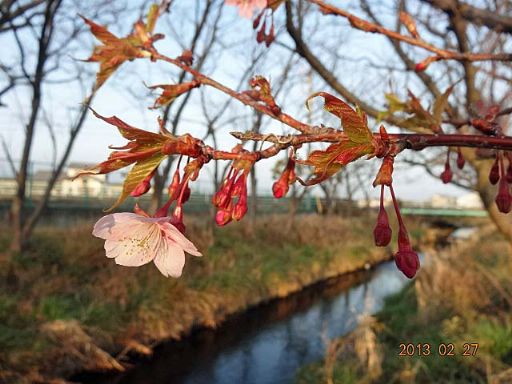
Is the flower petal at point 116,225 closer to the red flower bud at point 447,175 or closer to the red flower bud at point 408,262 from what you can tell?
the red flower bud at point 408,262

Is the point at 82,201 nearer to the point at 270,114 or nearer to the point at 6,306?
the point at 6,306

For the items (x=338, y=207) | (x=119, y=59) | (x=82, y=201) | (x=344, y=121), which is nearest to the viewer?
(x=344, y=121)

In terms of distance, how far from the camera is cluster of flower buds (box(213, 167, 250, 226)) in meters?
0.54

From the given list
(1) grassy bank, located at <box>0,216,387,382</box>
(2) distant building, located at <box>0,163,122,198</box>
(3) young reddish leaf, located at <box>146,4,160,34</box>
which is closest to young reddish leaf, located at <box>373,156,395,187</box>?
(3) young reddish leaf, located at <box>146,4,160,34</box>

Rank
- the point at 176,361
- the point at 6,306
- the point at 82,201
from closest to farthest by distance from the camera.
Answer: the point at 6,306
the point at 176,361
the point at 82,201

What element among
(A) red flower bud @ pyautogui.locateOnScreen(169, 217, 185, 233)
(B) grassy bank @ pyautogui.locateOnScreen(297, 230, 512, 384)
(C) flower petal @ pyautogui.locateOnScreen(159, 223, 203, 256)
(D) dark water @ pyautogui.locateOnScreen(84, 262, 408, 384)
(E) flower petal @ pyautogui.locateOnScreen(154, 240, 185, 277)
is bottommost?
(D) dark water @ pyautogui.locateOnScreen(84, 262, 408, 384)

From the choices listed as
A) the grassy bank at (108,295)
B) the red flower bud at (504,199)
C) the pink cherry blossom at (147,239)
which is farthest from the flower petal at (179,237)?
the grassy bank at (108,295)

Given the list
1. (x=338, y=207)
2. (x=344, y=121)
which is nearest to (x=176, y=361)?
(x=344, y=121)

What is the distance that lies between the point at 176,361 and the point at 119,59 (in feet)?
15.6

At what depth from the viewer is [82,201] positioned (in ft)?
36.9

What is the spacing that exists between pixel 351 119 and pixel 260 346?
5.80 metres

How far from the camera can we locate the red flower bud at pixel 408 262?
1.68 feet

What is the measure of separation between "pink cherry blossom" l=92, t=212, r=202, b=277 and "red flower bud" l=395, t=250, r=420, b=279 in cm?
26

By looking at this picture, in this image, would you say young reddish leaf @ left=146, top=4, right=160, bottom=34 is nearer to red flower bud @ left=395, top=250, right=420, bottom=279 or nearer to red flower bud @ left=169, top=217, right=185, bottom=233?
red flower bud @ left=169, top=217, right=185, bottom=233
